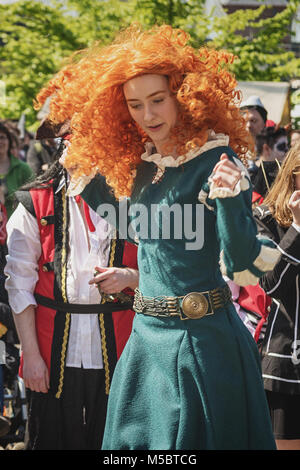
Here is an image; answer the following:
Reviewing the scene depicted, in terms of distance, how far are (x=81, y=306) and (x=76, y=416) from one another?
0.48 meters

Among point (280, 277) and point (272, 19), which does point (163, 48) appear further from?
point (272, 19)

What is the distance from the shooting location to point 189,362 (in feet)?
7.78

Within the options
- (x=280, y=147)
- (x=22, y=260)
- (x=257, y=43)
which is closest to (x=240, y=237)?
(x=22, y=260)

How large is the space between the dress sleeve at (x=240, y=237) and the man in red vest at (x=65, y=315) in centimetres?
89

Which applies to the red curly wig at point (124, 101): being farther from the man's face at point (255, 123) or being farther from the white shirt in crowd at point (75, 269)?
the man's face at point (255, 123)

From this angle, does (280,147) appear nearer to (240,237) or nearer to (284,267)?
(284,267)

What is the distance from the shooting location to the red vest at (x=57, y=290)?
123 inches

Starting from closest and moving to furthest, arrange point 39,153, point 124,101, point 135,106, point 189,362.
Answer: point 189,362 → point 135,106 → point 124,101 → point 39,153

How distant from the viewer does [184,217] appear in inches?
94.0

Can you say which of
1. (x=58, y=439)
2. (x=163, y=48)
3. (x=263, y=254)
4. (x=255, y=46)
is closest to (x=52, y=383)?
(x=58, y=439)

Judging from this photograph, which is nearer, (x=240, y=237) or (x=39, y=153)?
(x=240, y=237)

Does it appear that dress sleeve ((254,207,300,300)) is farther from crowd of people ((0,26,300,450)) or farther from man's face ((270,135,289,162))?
man's face ((270,135,289,162))

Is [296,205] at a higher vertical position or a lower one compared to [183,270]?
higher

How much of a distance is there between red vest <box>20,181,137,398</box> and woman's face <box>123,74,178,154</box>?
818 millimetres
